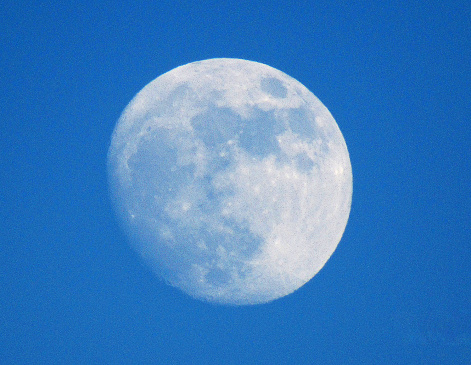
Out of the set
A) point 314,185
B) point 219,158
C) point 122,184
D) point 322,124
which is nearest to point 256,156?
point 219,158

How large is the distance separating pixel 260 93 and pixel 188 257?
3252 millimetres

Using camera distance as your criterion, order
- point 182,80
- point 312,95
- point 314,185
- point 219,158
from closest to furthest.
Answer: point 219,158
point 314,185
point 182,80
point 312,95

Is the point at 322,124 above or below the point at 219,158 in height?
above

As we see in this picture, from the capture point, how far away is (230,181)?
6.27 meters

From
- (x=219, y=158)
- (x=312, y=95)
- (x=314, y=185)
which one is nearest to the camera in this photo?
(x=219, y=158)

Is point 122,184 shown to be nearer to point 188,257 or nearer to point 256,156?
point 188,257

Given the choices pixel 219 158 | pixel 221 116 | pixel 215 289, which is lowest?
pixel 215 289

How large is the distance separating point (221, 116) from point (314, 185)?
6.70 feet

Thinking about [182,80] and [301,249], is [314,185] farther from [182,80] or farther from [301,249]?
[182,80]

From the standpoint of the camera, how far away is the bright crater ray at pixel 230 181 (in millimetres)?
6332

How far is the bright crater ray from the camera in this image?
20.8 feet

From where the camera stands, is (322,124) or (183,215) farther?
(322,124)

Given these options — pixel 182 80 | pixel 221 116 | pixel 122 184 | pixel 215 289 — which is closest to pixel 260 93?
pixel 221 116

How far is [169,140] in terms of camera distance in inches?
256
